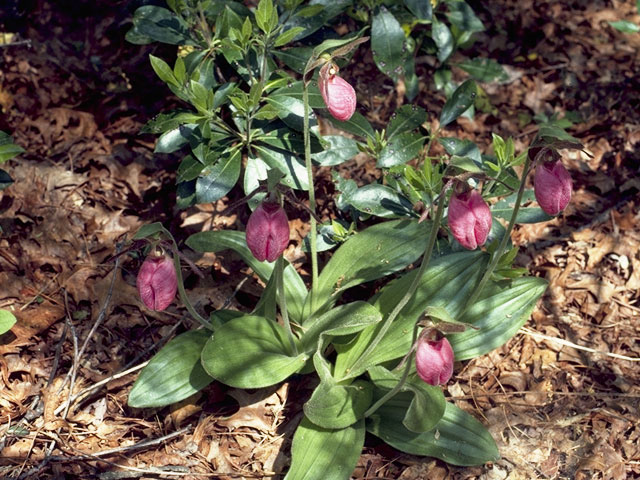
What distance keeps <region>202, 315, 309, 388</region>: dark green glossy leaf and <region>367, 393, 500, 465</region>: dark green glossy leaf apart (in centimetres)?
43

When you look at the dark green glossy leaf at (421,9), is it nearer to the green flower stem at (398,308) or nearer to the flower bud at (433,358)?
the green flower stem at (398,308)

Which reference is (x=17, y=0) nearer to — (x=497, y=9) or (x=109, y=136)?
(x=109, y=136)

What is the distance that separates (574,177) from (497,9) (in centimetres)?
168

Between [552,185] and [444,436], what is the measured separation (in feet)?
3.67

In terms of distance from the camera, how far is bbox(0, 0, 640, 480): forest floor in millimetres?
2682

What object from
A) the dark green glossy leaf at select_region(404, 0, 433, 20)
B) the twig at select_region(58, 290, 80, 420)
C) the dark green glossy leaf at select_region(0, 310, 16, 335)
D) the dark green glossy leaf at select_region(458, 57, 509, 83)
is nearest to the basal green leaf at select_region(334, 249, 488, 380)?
the twig at select_region(58, 290, 80, 420)

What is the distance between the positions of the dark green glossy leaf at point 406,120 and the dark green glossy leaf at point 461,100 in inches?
5.3

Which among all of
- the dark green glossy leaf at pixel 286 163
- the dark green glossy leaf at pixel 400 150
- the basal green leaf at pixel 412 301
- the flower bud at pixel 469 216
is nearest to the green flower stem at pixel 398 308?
the basal green leaf at pixel 412 301

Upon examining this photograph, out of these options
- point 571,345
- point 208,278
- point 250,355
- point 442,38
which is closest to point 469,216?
point 250,355

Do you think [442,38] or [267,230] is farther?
[442,38]

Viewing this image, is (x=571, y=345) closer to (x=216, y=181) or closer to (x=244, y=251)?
(x=244, y=251)

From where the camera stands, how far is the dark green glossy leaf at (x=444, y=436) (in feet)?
8.21

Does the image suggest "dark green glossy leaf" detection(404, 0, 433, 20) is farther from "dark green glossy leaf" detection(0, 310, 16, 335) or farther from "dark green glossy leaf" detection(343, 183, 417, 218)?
"dark green glossy leaf" detection(0, 310, 16, 335)

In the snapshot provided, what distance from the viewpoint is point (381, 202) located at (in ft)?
10.0
